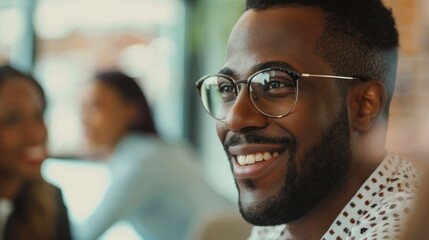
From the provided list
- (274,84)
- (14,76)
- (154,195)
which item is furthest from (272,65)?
(154,195)

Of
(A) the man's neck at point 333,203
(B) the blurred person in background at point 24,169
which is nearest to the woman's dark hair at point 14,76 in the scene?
(B) the blurred person in background at point 24,169

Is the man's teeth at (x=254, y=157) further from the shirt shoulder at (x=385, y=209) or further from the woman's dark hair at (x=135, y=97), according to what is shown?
the woman's dark hair at (x=135, y=97)

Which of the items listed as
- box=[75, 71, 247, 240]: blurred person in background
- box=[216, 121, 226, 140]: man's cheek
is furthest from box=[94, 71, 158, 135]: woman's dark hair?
box=[216, 121, 226, 140]: man's cheek

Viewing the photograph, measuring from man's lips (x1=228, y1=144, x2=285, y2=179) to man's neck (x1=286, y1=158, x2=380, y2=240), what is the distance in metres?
0.08

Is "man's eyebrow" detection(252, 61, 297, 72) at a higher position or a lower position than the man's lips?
higher

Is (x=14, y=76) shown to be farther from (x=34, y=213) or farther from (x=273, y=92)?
(x=273, y=92)

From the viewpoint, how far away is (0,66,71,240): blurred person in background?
4.55 ft

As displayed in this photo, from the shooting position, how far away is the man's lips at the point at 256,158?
0.84 metres

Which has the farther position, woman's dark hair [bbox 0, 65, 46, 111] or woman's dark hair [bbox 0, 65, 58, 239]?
woman's dark hair [bbox 0, 65, 46, 111]

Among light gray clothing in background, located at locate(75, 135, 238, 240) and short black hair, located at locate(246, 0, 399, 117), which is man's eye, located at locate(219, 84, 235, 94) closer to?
short black hair, located at locate(246, 0, 399, 117)

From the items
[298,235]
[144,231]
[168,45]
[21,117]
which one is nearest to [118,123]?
[144,231]

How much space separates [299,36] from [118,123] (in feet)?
4.99

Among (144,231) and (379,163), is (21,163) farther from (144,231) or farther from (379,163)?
(379,163)

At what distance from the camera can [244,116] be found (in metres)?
0.83
